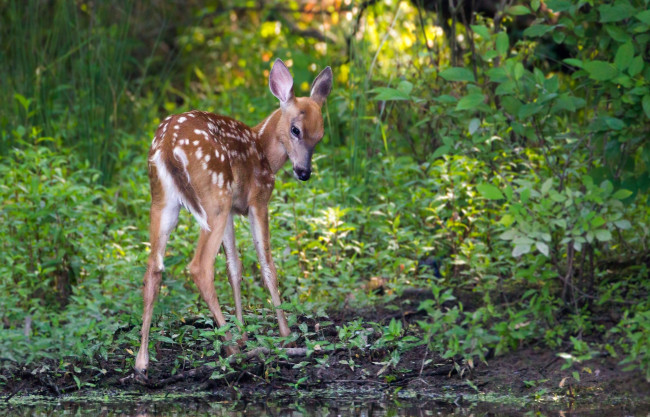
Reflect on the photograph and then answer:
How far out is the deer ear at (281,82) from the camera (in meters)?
5.86

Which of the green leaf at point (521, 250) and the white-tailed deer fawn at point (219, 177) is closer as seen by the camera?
the green leaf at point (521, 250)

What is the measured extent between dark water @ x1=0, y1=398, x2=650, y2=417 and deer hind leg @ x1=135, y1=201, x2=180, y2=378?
1.35 feet

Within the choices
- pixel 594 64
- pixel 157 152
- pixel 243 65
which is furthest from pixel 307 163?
pixel 243 65

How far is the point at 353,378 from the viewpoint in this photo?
16.4 ft

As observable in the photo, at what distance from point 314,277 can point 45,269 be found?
6.07 ft

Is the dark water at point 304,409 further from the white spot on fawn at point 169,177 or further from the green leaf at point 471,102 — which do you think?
the green leaf at point 471,102

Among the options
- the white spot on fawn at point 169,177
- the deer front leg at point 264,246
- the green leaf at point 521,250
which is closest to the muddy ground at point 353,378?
the deer front leg at point 264,246

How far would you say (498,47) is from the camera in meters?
5.14

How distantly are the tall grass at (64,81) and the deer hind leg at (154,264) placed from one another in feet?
11.1

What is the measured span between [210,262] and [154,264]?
1.11 ft

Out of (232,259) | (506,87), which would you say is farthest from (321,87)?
(506,87)

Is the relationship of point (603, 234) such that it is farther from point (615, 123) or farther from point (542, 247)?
point (615, 123)

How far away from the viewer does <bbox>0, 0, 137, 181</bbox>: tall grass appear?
8.43 m

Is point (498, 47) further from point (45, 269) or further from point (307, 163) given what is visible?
point (45, 269)
